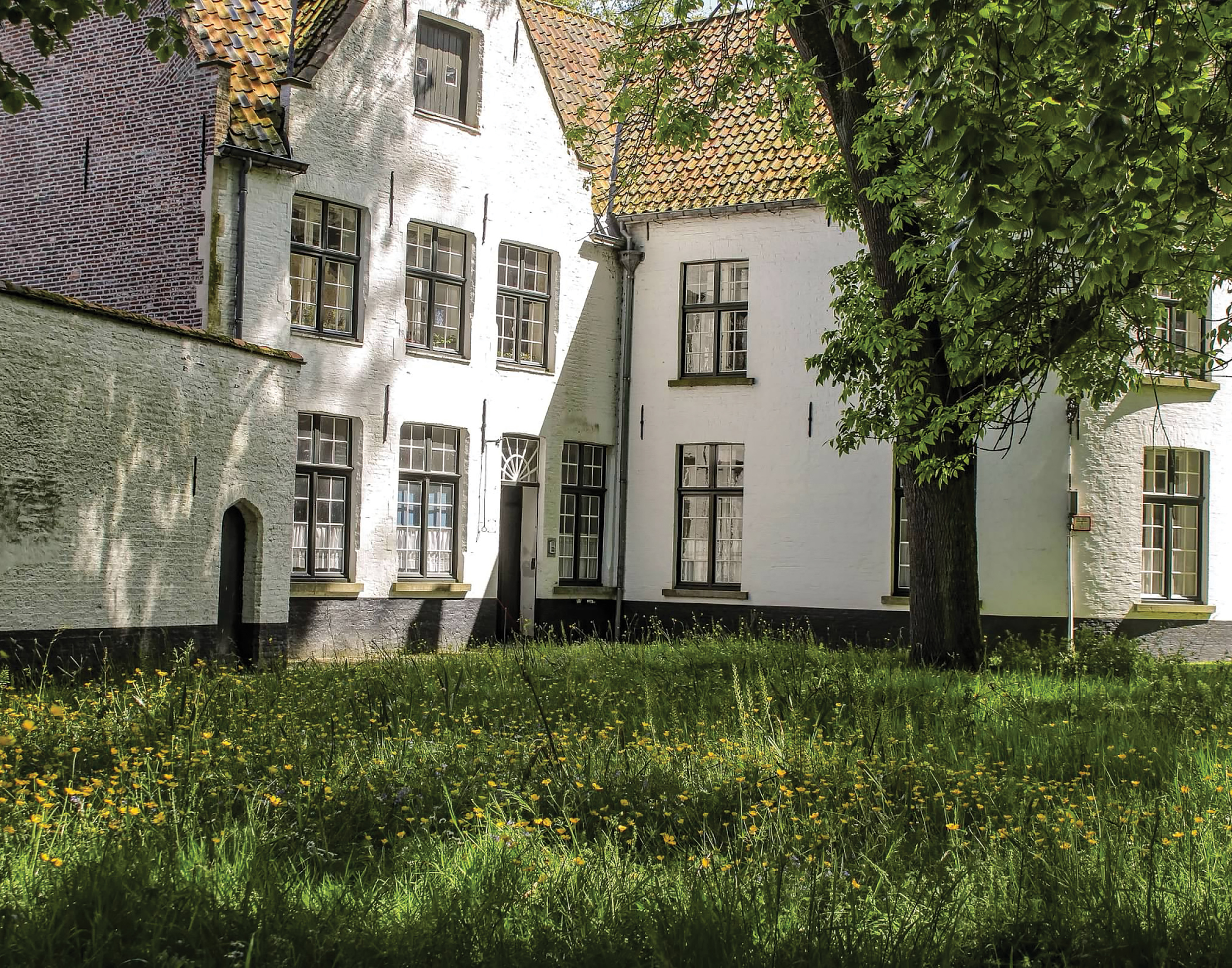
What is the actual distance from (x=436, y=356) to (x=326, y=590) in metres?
3.77

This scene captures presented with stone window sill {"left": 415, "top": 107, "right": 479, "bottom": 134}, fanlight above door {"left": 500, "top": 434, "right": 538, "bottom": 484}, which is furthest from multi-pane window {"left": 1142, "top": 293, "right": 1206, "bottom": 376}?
stone window sill {"left": 415, "top": 107, "right": 479, "bottom": 134}

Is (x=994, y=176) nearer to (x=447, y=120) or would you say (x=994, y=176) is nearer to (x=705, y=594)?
(x=447, y=120)

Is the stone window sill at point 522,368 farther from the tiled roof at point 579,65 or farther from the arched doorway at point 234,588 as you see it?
the arched doorway at point 234,588

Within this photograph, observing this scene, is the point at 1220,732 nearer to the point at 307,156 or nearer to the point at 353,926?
the point at 353,926

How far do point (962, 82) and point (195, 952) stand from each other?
4.70 meters

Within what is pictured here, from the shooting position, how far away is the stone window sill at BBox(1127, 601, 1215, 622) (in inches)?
755

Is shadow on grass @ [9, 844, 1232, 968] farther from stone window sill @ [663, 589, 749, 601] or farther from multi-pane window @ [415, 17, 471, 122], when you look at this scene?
stone window sill @ [663, 589, 749, 601]

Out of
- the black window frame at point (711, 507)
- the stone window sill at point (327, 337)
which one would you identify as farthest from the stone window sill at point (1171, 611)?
the stone window sill at point (327, 337)

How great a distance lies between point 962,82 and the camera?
20.2 feet

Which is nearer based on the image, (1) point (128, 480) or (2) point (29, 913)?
(2) point (29, 913)

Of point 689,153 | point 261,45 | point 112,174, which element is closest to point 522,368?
point 689,153

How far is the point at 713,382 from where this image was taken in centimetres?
2181

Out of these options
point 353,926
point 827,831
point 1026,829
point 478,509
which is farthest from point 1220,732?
point 478,509

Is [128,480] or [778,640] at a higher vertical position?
[128,480]
